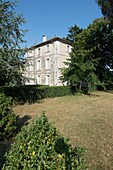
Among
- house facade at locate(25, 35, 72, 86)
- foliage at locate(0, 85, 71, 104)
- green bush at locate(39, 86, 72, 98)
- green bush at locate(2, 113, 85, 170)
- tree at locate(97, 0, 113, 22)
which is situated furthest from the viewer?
house facade at locate(25, 35, 72, 86)

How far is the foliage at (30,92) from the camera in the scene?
12117 mm

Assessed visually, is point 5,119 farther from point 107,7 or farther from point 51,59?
point 51,59

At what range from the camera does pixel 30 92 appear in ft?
43.1

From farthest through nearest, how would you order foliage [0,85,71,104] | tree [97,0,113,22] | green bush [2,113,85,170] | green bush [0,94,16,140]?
tree [97,0,113,22], foliage [0,85,71,104], green bush [0,94,16,140], green bush [2,113,85,170]

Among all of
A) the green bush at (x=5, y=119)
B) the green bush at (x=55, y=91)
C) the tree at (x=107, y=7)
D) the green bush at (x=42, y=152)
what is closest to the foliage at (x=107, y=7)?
the tree at (x=107, y=7)

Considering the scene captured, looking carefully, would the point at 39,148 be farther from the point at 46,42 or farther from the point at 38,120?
the point at 46,42

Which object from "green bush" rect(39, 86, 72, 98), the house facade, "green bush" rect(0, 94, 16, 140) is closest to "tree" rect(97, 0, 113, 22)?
"green bush" rect(39, 86, 72, 98)

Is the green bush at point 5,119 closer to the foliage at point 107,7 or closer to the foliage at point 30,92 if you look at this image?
the foliage at point 30,92

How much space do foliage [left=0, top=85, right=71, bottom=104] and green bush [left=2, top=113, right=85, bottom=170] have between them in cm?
838

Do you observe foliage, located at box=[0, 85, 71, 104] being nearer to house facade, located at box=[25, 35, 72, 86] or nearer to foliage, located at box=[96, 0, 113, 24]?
foliage, located at box=[96, 0, 113, 24]

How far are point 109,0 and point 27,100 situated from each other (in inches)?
381

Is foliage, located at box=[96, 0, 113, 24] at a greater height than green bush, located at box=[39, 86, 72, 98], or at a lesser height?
greater

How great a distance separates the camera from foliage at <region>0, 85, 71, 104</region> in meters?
12.1

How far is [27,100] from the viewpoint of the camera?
13.0 m
